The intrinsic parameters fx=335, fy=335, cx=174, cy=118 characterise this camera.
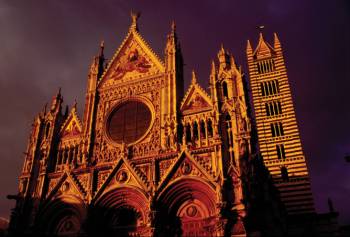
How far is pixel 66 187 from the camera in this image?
22.2 meters

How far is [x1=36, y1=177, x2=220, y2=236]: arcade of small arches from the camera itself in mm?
18797

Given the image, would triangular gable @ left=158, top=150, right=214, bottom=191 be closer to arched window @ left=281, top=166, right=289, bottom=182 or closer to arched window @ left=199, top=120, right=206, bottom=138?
arched window @ left=199, top=120, right=206, bottom=138

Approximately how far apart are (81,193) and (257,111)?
54.0 feet

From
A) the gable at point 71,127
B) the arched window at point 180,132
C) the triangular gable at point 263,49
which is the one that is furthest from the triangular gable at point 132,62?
the triangular gable at point 263,49

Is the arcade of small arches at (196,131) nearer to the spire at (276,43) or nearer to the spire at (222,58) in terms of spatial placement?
the spire at (222,58)

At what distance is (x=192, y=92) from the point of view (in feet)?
76.3

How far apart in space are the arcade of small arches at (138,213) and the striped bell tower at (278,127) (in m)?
9.47

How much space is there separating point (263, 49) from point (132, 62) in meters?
13.7

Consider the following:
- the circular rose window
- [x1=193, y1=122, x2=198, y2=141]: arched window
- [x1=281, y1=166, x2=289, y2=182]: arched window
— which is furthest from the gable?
[x1=281, y1=166, x2=289, y2=182]: arched window

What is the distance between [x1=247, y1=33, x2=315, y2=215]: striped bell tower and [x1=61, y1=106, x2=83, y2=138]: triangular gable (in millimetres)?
14697

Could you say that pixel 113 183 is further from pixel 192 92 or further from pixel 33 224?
pixel 192 92

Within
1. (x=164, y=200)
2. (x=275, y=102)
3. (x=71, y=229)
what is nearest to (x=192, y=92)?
(x=164, y=200)

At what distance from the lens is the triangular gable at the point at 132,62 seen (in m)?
26.0

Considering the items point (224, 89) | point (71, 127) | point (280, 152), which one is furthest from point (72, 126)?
point (280, 152)
